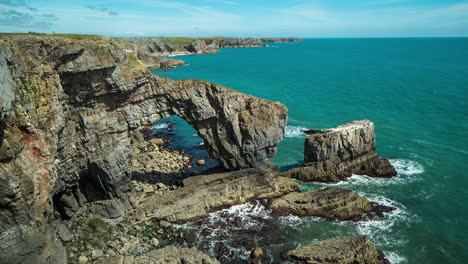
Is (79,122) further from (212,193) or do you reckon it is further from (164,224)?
(212,193)

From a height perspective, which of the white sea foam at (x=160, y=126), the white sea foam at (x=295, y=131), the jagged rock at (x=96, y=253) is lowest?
the jagged rock at (x=96, y=253)

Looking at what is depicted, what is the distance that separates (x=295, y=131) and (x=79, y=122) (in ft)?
117

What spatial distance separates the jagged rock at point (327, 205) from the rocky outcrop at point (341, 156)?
6123 mm

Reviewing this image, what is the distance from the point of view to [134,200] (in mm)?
28125

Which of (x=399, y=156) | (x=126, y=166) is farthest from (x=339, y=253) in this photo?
(x=399, y=156)

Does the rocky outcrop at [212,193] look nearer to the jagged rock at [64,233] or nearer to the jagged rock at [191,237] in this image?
the jagged rock at [191,237]

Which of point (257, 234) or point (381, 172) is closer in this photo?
point (257, 234)

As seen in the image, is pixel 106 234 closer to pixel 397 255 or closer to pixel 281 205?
pixel 281 205

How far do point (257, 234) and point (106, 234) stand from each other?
40.1ft

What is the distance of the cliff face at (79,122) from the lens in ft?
55.3

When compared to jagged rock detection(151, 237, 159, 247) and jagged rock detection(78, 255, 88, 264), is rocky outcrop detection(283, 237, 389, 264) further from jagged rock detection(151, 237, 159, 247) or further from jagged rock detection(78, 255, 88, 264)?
jagged rock detection(78, 255, 88, 264)

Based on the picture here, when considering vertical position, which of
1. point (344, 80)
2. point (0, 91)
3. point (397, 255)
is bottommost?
point (397, 255)

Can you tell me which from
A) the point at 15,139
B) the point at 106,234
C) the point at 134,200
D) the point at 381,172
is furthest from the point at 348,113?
the point at 15,139

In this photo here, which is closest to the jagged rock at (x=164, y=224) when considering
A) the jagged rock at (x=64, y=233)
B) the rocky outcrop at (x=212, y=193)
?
the rocky outcrop at (x=212, y=193)
